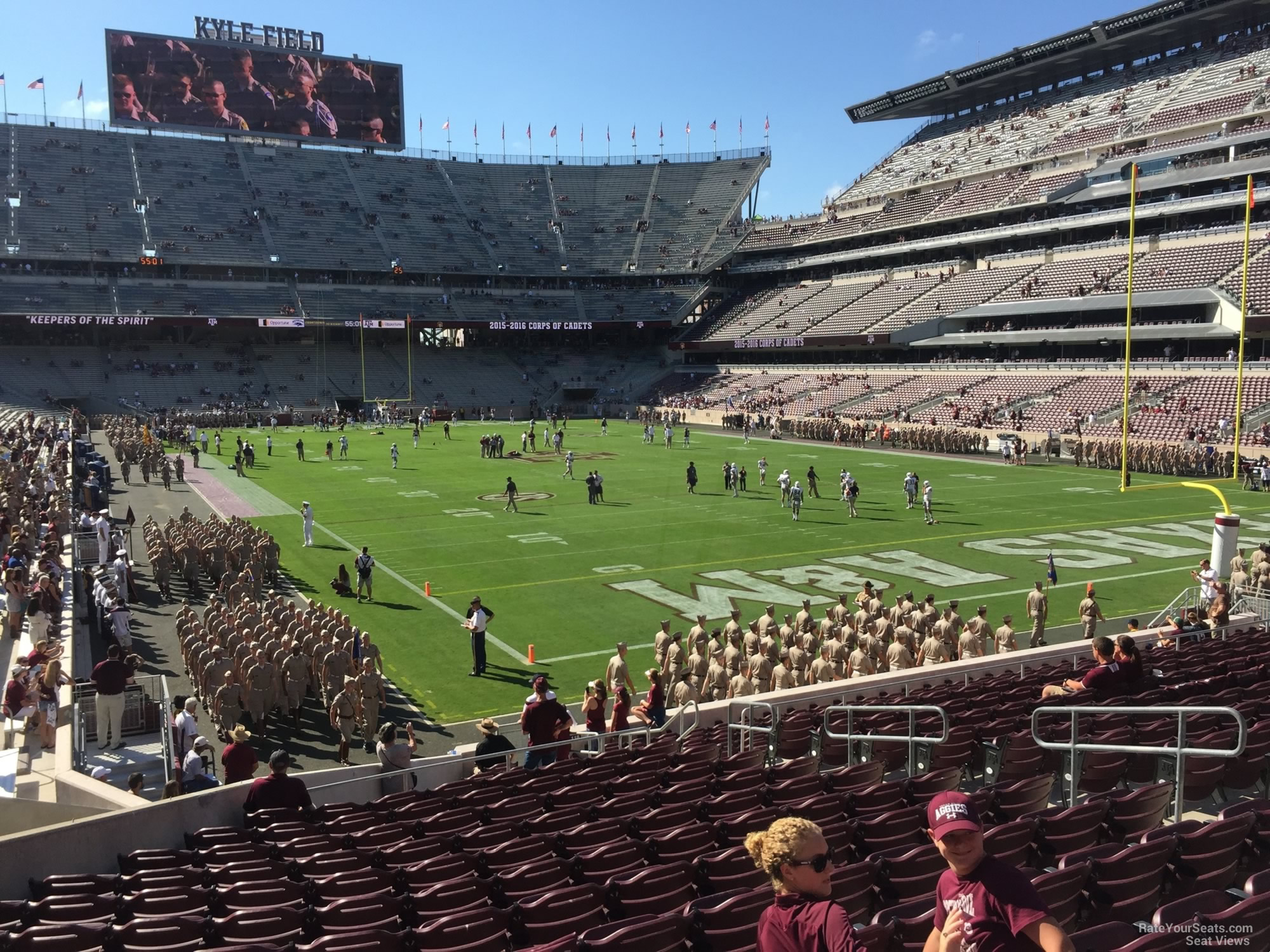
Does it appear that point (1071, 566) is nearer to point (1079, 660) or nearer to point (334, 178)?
point (1079, 660)

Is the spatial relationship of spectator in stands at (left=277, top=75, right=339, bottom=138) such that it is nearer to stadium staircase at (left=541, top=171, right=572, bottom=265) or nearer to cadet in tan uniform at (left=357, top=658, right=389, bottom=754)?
stadium staircase at (left=541, top=171, right=572, bottom=265)

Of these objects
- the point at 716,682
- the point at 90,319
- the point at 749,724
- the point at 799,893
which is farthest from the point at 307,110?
the point at 799,893

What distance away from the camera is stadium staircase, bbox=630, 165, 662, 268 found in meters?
94.8

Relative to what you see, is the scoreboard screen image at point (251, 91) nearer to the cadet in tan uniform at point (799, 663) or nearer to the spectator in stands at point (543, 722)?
the cadet in tan uniform at point (799, 663)

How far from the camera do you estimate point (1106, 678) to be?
898cm

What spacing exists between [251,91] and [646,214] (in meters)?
37.9

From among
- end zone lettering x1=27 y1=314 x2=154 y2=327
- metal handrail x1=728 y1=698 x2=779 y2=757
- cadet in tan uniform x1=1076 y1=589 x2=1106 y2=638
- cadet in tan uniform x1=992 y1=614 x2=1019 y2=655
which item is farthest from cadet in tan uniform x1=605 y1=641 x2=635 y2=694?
end zone lettering x1=27 y1=314 x2=154 y2=327

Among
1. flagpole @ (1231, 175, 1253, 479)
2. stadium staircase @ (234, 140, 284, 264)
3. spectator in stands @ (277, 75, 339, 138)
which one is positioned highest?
spectator in stands @ (277, 75, 339, 138)

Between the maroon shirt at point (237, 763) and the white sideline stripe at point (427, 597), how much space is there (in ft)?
25.7

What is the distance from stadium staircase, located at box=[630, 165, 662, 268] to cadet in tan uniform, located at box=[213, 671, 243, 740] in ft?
275

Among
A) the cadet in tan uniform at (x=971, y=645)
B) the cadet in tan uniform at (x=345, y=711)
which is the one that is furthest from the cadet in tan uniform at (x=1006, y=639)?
the cadet in tan uniform at (x=345, y=711)

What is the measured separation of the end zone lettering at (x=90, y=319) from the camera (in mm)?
68062

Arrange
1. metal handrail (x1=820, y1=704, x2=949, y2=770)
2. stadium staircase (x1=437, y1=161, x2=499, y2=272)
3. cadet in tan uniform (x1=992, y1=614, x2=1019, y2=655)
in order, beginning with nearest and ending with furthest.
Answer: metal handrail (x1=820, y1=704, x2=949, y2=770) < cadet in tan uniform (x1=992, y1=614, x2=1019, y2=655) < stadium staircase (x1=437, y1=161, x2=499, y2=272)

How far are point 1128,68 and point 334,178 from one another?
222ft
